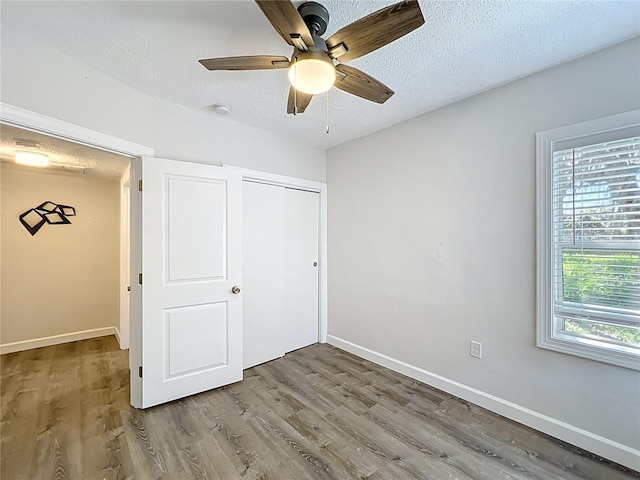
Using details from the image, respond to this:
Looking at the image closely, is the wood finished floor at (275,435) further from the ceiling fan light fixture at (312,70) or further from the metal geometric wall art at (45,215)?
the ceiling fan light fixture at (312,70)

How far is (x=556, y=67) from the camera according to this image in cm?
190

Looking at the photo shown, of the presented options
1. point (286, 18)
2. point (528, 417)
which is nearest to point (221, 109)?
point (286, 18)

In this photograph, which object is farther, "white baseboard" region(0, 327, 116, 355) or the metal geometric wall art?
Answer: the metal geometric wall art

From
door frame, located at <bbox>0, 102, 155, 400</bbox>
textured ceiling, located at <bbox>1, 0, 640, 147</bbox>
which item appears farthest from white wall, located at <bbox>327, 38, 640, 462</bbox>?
door frame, located at <bbox>0, 102, 155, 400</bbox>

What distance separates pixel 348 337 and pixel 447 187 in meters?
2.07

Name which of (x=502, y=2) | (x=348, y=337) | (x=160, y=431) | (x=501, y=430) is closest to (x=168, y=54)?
(x=502, y=2)

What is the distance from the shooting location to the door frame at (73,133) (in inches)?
63.6

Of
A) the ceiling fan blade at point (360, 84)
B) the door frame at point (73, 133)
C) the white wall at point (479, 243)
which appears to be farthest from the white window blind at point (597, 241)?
the door frame at point (73, 133)

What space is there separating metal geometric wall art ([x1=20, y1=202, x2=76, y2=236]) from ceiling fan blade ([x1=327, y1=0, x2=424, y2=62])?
422cm

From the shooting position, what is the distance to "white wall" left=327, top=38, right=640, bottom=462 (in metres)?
1.76

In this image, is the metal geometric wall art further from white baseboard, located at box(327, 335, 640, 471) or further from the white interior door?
white baseboard, located at box(327, 335, 640, 471)

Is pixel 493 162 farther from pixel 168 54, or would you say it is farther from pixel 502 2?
pixel 168 54

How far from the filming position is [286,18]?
1.17 meters

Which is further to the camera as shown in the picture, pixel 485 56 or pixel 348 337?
pixel 348 337
